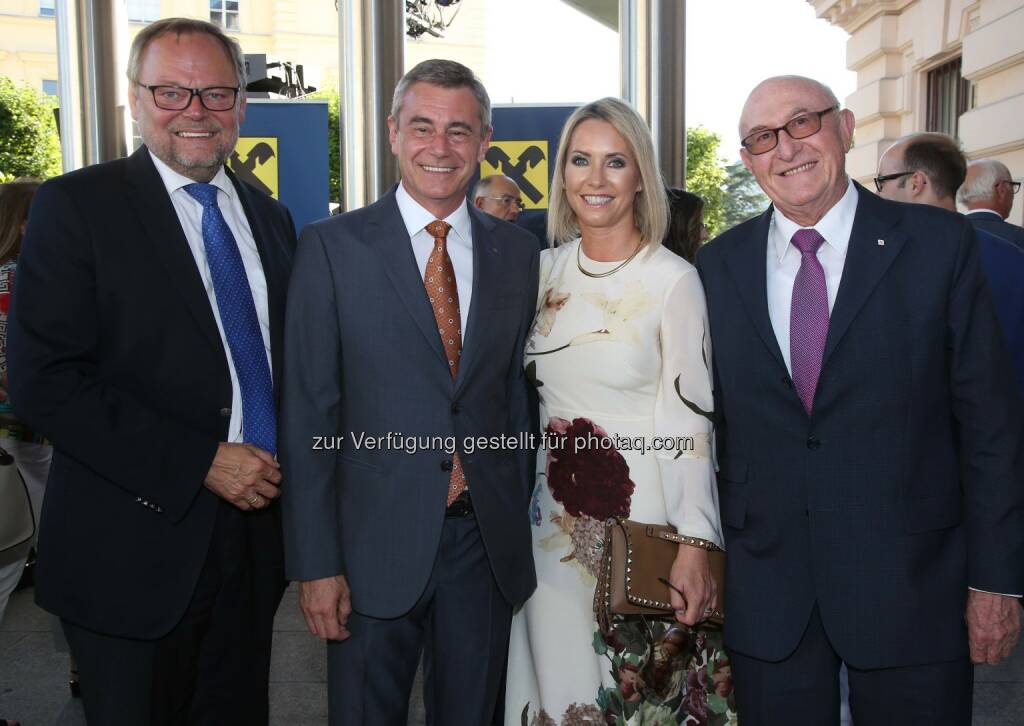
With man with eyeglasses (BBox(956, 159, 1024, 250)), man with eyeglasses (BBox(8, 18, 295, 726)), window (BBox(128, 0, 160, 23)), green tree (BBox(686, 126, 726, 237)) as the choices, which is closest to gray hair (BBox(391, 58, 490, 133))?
man with eyeglasses (BBox(8, 18, 295, 726))

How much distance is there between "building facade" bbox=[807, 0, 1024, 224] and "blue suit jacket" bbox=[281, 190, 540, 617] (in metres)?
8.20

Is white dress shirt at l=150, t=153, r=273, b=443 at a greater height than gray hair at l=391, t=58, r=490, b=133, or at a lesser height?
lesser

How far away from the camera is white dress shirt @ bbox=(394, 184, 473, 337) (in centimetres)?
231

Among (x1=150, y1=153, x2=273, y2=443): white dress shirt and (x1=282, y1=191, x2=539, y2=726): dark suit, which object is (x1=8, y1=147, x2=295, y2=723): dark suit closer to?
(x1=150, y1=153, x2=273, y2=443): white dress shirt

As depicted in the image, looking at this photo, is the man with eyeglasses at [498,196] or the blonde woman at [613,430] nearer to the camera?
the blonde woman at [613,430]

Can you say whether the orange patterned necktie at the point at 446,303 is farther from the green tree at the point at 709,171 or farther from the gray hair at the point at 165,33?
the green tree at the point at 709,171

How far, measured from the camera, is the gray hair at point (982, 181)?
481cm

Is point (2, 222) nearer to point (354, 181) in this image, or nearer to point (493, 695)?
point (354, 181)

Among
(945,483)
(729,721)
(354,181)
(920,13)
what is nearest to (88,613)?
(729,721)

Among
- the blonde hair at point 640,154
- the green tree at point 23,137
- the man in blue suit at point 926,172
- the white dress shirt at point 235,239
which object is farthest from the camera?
the green tree at point 23,137

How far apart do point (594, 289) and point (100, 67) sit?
12.7ft

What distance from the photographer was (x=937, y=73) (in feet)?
38.4

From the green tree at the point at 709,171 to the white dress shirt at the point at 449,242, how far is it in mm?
32628

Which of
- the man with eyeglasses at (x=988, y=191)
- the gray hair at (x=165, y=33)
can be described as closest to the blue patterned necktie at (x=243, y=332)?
the gray hair at (x=165, y=33)
